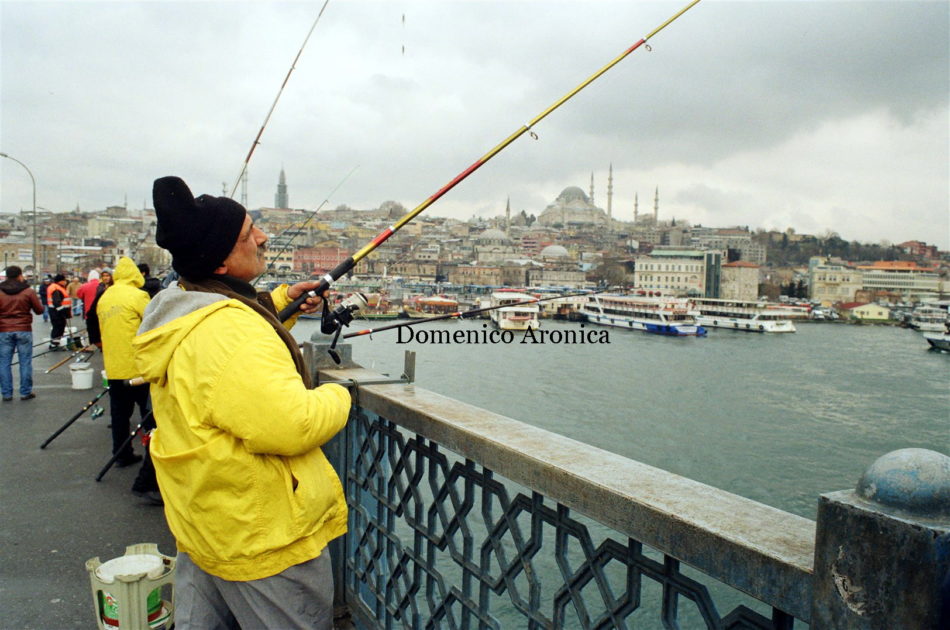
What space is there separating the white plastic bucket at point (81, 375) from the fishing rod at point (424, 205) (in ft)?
15.9

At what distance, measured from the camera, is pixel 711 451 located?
1752 centimetres

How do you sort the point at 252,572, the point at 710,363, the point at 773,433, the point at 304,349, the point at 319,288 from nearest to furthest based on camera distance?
the point at 252,572 < the point at 319,288 < the point at 304,349 < the point at 773,433 < the point at 710,363

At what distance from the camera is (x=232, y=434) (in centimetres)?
129

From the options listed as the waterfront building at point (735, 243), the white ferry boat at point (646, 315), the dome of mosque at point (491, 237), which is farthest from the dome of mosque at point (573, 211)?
the white ferry boat at point (646, 315)

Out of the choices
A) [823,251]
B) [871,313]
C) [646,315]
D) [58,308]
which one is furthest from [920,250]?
[58,308]

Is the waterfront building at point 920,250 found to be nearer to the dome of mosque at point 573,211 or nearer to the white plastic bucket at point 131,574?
the dome of mosque at point 573,211

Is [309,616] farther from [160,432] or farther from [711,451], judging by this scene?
[711,451]

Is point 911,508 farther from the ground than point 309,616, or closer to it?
farther from the ground

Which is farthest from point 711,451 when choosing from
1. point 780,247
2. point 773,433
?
point 780,247

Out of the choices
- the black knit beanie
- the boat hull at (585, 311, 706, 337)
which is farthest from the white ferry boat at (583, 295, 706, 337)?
the black knit beanie

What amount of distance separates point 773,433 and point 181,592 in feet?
69.2

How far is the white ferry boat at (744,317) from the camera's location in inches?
2104

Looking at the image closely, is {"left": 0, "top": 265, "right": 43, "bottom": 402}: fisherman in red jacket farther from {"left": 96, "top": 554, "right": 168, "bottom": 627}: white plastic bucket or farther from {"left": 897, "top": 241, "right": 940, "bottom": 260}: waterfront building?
{"left": 897, "top": 241, "right": 940, "bottom": 260}: waterfront building

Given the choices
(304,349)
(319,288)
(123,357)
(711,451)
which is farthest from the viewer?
(711,451)
